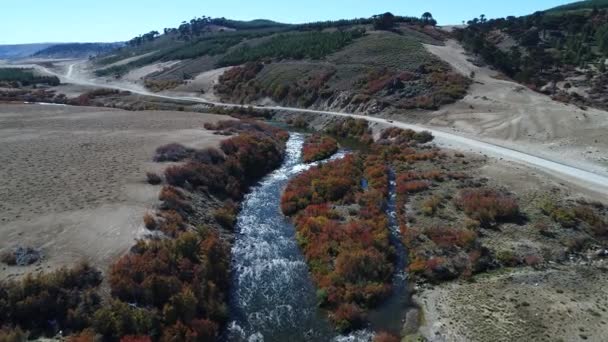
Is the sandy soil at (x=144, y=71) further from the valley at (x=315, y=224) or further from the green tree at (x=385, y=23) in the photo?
the valley at (x=315, y=224)

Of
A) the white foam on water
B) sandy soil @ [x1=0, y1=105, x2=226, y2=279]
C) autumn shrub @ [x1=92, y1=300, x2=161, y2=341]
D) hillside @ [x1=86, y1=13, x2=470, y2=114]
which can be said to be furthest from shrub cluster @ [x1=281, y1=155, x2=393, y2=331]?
hillside @ [x1=86, y1=13, x2=470, y2=114]

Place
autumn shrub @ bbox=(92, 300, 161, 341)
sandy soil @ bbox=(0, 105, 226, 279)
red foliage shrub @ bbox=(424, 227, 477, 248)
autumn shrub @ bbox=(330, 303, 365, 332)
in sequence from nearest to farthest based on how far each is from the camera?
1. autumn shrub @ bbox=(92, 300, 161, 341)
2. autumn shrub @ bbox=(330, 303, 365, 332)
3. sandy soil @ bbox=(0, 105, 226, 279)
4. red foliage shrub @ bbox=(424, 227, 477, 248)

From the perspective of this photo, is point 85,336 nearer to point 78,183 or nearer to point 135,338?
point 135,338

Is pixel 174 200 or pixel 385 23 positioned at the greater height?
pixel 385 23

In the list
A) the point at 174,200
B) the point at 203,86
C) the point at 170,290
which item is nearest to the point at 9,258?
the point at 170,290

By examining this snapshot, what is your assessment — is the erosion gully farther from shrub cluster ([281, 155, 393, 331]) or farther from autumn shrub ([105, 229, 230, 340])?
autumn shrub ([105, 229, 230, 340])

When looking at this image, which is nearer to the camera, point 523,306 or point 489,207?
point 523,306
